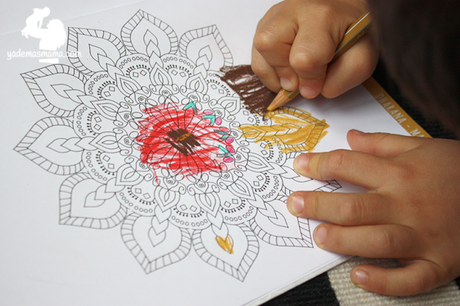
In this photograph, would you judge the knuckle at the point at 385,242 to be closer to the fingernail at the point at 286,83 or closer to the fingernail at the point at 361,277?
the fingernail at the point at 361,277

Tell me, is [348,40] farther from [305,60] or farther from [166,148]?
[166,148]

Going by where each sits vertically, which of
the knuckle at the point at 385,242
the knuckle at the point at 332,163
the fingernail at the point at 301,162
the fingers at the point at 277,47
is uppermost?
the fingers at the point at 277,47

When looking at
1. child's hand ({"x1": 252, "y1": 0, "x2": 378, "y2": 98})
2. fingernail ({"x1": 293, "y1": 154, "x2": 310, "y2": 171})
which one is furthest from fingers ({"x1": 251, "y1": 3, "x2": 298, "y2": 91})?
fingernail ({"x1": 293, "y1": 154, "x2": 310, "y2": 171})

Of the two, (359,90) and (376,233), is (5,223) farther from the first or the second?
(359,90)

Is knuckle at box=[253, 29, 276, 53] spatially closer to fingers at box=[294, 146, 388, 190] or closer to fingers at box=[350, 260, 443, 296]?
fingers at box=[294, 146, 388, 190]

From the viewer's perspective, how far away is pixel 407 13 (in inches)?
9.3

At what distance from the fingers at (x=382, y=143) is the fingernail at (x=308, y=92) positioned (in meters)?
0.09

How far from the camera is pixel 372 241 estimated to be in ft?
1.32

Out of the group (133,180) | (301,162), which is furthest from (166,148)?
(301,162)

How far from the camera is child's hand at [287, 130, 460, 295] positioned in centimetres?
40

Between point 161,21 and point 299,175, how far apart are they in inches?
14.5

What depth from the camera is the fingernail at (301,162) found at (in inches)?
18.6

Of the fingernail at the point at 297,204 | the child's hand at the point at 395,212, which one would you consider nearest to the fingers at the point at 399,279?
the child's hand at the point at 395,212

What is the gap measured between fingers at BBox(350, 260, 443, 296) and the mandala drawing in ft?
0.27
